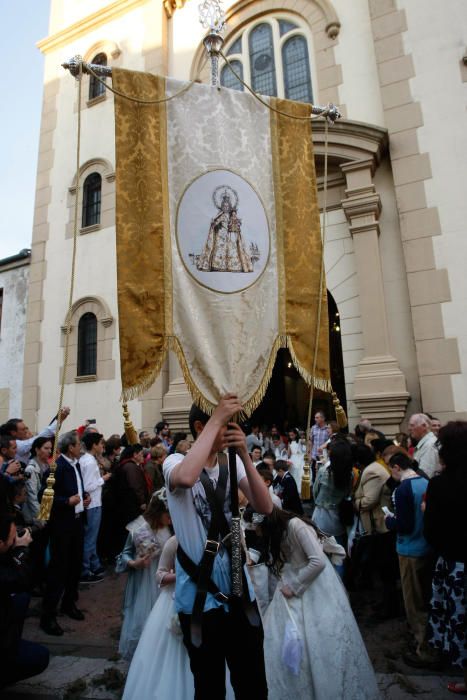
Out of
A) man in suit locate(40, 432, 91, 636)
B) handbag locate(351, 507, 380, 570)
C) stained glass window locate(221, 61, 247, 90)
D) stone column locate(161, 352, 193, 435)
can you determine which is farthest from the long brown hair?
stained glass window locate(221, 61, 247, 90)

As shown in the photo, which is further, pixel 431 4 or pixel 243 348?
pixel 431 4

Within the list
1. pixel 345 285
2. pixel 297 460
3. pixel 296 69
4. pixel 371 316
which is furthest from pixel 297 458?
pixel 296 69

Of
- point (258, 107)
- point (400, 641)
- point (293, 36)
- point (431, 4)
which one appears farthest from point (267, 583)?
point (293, 36)

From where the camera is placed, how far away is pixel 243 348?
2896mm

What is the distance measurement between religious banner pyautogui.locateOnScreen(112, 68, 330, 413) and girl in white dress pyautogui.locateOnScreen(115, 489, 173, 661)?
181 centimetres

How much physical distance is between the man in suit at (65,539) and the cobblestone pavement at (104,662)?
25 cm

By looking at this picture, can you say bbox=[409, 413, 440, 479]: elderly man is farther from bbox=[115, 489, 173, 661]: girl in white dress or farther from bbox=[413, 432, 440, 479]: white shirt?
bbox=[115, 489, 173, 661]: girl in white dress

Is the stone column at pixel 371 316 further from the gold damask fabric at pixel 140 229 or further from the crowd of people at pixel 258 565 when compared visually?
the gold damask fabric at pixel 140 229

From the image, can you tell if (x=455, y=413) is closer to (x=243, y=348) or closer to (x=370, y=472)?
(x=370, y=472)

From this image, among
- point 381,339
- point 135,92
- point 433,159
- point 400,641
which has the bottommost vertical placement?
point 400,641

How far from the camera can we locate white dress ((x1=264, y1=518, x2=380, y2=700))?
9.67 ft

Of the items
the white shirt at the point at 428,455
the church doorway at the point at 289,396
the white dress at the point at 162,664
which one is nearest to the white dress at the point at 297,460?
the white shirt at the point at 428,455

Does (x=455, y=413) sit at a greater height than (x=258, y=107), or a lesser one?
lesser

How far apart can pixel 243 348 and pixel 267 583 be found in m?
1.88
